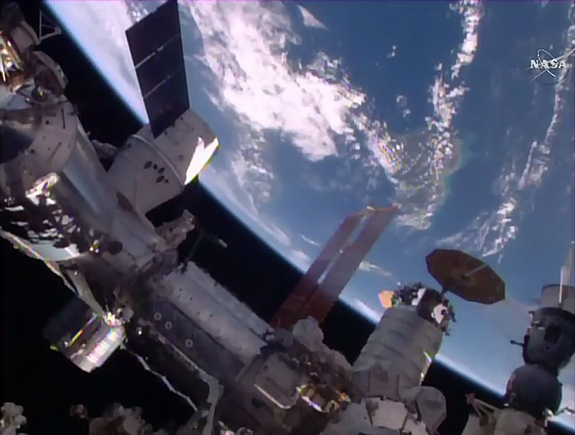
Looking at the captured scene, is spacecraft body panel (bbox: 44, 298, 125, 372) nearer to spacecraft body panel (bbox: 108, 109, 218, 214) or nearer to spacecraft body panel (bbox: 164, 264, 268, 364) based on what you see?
spacecraft body panel (bbox: 164, 264, 268, 364)

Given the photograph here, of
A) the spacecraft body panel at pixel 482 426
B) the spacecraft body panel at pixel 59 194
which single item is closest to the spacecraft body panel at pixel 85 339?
the spacecraft body panel at pixel 59 194

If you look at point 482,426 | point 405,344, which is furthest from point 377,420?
point 482,426

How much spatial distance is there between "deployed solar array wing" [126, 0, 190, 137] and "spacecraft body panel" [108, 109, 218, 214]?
153 millimetres

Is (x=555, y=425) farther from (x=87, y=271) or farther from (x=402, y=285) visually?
(x=87, y=271)

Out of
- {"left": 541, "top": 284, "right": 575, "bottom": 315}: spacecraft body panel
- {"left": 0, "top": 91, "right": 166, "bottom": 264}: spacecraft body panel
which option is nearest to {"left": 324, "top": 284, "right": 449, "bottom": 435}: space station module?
{"left": 541, "top": 284, "right": 575, "bottom": 315}: spacecraft body panel

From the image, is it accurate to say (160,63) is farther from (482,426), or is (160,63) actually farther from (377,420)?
(482,426)

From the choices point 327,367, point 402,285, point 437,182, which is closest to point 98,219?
point 327,367

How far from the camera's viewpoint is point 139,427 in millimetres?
6074

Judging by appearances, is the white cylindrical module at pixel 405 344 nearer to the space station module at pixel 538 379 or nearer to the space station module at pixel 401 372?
the space station module at pixel 401 372

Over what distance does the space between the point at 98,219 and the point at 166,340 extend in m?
1.54

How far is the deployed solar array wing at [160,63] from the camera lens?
6312mm

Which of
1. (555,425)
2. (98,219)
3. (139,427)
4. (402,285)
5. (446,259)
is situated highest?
(555,425)

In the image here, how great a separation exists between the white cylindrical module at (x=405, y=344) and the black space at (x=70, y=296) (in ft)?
16.0

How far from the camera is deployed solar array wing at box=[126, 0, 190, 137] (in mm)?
6312
